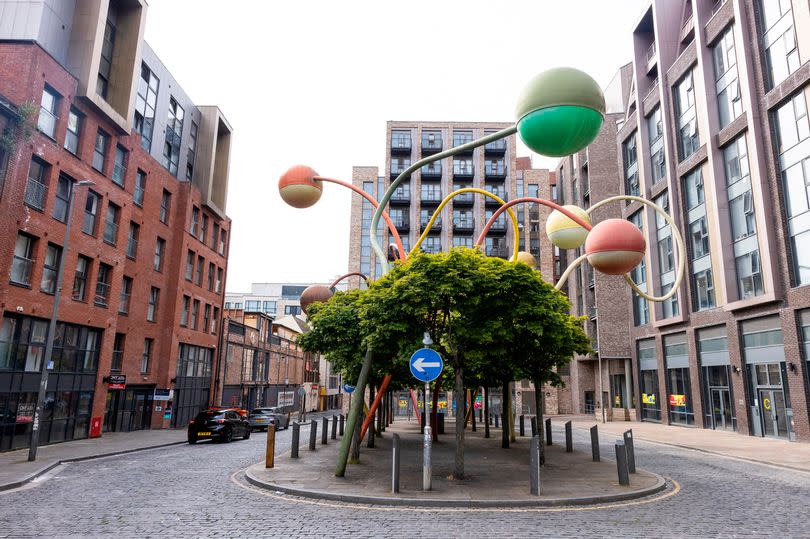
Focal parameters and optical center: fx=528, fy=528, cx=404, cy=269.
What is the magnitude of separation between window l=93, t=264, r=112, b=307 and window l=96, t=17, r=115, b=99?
8328 mm

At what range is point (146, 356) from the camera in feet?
98.4

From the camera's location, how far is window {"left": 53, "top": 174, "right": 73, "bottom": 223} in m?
21.1

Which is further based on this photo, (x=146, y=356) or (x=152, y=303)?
(x=152, y=303)

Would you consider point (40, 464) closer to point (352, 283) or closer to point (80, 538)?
point (80, 538)

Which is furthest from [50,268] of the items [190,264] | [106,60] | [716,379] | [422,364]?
[716,379]

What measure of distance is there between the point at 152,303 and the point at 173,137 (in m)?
10.7

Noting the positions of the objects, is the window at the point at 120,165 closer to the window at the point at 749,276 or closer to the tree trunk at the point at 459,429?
the tree trunk at the point at 459,429

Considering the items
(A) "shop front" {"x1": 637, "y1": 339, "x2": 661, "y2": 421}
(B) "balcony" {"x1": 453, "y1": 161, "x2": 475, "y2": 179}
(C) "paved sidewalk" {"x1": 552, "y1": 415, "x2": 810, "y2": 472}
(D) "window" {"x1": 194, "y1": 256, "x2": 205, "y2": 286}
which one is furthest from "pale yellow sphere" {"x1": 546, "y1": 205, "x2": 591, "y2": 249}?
(B) "balcony" {"x1": 453, "y1": 161, "x2": 475, "y2": 179}

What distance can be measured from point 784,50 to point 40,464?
32079 mm

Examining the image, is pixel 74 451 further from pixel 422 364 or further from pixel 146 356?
pixel 422 364

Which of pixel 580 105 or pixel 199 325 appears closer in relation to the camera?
pixel 580 105

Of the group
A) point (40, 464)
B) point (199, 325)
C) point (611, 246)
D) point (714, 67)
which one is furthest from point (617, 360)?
point (40, 464)

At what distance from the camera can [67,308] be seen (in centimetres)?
2194

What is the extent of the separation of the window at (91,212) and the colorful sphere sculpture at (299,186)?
15.5m
